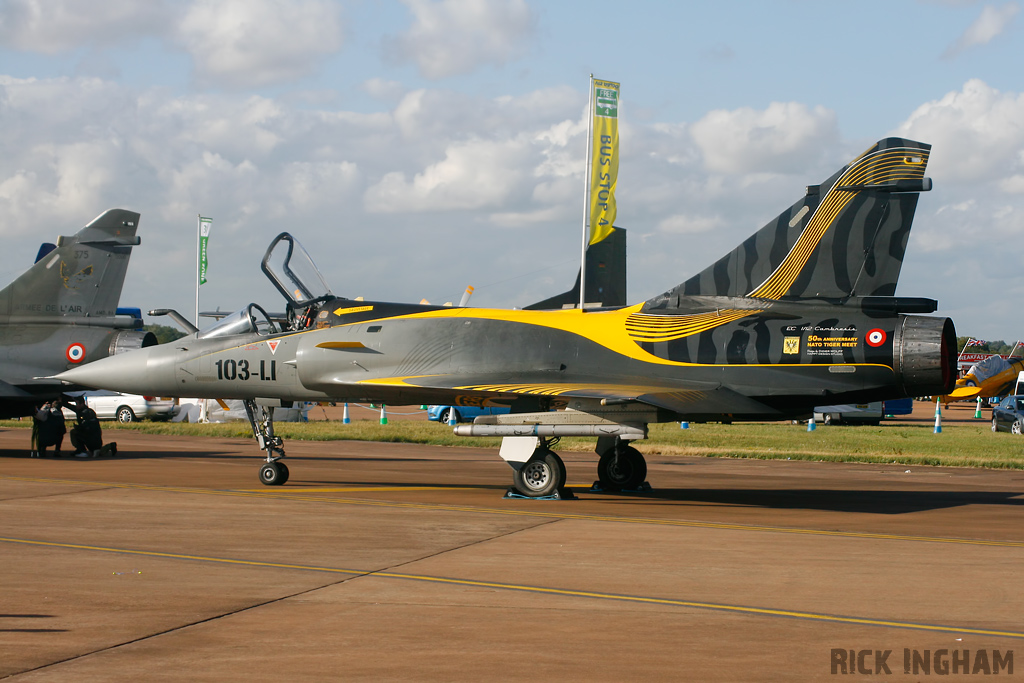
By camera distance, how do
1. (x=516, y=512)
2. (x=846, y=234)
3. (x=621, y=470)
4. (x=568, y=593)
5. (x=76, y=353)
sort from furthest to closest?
(x=76, y=353) → (x=621, y=470) → (x=846, y=234) → (x=516, y=512) → (x=568, y=593)

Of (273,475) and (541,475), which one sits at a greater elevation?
(541,475)

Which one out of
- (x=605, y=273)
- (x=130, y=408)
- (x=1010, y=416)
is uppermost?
(x=605, y=273)

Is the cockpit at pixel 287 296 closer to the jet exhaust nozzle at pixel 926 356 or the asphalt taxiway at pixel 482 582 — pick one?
the asphalt taxiway at pixel 482 582

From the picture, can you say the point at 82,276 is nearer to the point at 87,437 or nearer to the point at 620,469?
the point at 87,437

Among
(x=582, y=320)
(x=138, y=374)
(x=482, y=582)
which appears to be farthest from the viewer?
(x=138, y=374)

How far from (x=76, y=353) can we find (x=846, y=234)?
16419 millimetres

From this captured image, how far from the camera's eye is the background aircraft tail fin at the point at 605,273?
3058 cm

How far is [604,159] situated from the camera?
3105cm

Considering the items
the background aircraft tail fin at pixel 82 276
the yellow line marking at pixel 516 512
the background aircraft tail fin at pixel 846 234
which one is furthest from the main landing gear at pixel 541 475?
the background aircraft tail fin at pixel 82 276

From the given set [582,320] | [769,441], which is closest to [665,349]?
[582,320]

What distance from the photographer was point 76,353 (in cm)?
2091

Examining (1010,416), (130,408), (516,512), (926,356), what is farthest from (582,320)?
(130,408)

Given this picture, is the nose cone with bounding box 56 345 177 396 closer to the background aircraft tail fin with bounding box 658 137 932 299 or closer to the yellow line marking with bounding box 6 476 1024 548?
the yellow line marking with bounding box 6 476 1024 548

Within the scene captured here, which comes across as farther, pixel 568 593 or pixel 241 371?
pixel 241 371
